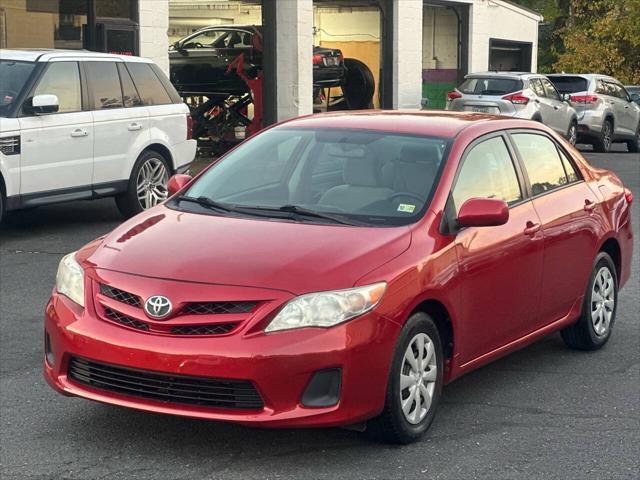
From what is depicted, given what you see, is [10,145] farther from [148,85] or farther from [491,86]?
[491,86]

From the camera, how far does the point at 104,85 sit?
1273 centimetres

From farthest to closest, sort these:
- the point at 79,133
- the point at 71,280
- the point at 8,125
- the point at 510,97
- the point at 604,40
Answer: the point at 604,40 → the point at 510,97 → the point at 79,133 → the point at 8,125 → the point at 71,280

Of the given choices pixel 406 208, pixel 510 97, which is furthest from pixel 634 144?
pixel 406 208

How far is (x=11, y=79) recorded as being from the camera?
11.8 m

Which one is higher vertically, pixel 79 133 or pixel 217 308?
pixel 79 133

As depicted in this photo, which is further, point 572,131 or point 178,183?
point 572,131

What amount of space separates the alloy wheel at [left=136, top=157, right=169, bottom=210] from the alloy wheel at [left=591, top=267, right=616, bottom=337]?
6.71m

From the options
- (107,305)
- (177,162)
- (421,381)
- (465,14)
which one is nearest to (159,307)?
(107,305)

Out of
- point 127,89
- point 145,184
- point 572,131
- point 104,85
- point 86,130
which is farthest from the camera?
point 572,131

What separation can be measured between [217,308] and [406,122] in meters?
2.06

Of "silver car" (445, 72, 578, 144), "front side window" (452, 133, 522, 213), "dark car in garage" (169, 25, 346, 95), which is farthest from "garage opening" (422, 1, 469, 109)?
"front side window" (452, 133, 522, 213)

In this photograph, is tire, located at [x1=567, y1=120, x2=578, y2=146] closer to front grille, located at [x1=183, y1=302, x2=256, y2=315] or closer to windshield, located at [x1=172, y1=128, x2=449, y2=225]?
windshield, located at [x1=172, y1=128, x2=449, y2=225]

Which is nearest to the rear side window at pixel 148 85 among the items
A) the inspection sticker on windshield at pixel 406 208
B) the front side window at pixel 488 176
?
the front side window at pixel 488 176

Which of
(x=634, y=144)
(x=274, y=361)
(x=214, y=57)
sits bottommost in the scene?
(x=634, y=144)
